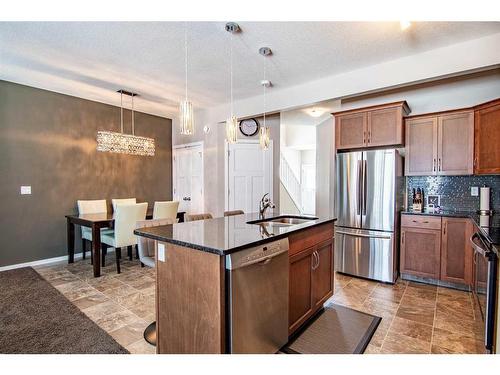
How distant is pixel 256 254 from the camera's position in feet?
5.35

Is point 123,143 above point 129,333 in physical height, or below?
above

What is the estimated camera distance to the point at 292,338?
213cm

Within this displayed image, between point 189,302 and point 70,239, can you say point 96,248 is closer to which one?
point 70,239

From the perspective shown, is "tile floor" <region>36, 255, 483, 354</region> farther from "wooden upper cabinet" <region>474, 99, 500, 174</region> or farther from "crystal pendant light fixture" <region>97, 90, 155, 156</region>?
"crystal pendant light fixture" <region>97, 90, 155, 156</region>

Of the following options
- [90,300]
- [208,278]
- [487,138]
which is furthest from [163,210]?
A: [487,138]

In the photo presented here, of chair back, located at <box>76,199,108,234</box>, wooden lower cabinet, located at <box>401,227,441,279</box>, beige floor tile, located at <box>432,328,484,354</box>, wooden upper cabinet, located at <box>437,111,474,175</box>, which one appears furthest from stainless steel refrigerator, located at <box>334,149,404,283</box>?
chair back, located at <box>76,199,108,234</box>

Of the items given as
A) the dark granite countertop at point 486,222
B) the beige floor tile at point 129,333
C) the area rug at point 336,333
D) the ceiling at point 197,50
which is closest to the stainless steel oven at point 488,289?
the dark granite countertop at point 486,222

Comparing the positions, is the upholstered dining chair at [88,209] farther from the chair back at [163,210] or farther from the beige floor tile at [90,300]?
the beige floor tile at [90,300]

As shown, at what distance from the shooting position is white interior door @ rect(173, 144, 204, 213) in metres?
5.32

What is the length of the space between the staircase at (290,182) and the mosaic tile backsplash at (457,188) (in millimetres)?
3741

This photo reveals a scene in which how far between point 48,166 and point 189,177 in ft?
7.64

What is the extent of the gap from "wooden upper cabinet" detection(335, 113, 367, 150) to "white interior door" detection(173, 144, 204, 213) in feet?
8.74
